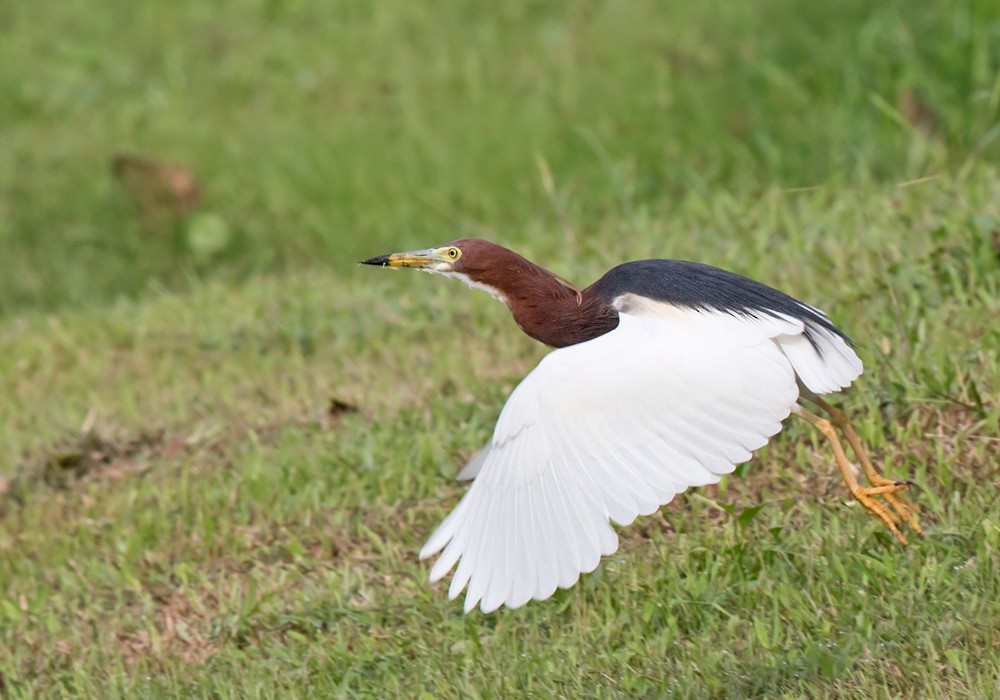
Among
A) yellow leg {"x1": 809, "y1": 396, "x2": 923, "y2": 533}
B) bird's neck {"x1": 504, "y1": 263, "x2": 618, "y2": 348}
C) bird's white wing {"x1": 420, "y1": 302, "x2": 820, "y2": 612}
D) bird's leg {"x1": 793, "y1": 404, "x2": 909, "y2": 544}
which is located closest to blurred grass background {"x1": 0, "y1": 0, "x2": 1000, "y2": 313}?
bird's neck {"x1": 504, "y1": 263, "x2": 618, "y2": 348}

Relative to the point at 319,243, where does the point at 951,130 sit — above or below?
above

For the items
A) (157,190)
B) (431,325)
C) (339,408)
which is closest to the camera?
(339,408)

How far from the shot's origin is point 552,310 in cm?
421

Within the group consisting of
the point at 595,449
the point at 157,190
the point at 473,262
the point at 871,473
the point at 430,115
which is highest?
the point at 473,262

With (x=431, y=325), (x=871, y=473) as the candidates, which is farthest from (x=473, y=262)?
(x=431, y=325)

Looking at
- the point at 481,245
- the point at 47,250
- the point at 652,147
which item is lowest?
the point at 47,250

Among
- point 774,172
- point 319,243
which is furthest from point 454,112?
point 774,172

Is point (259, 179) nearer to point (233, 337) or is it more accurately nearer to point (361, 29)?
point (361, 29)

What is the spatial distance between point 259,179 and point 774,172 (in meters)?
2.88

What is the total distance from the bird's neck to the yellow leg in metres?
0.65

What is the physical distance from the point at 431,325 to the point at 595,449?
8.41 ft

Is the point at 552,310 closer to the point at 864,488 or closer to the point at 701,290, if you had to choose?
the point at 701,290

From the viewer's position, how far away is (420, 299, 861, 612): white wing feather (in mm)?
3275

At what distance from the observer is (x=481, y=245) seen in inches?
167
